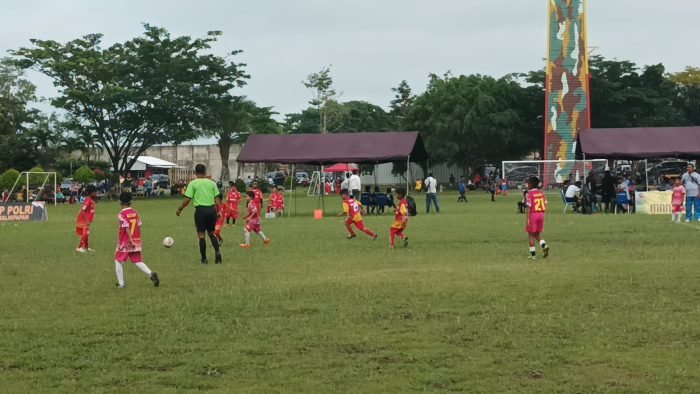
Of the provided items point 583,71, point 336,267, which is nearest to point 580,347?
point 336,267

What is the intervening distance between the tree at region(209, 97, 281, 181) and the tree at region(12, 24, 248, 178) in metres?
1.43

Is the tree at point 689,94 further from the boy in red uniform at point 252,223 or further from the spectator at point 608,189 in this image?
the boy in red uniform at point 252,223

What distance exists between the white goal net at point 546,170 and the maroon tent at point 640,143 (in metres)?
9.30

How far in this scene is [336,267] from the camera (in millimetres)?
15406

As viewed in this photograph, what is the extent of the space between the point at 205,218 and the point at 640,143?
25917mm

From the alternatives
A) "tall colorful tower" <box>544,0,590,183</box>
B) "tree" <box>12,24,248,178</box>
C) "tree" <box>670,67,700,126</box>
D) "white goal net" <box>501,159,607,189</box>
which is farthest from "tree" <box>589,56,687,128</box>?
"tree" <box>12,24,248,178</box>

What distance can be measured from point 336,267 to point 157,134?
2007 inches

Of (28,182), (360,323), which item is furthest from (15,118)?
(360,323)

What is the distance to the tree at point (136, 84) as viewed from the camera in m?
61.0

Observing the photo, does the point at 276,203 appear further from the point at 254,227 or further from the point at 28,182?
the point at 28,182

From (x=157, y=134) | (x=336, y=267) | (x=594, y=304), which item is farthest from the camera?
(x=157, y=134)

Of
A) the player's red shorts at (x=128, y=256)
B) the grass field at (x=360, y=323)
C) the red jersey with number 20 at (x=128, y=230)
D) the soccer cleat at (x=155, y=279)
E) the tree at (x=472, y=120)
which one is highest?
the tree at (x=472, y=120)

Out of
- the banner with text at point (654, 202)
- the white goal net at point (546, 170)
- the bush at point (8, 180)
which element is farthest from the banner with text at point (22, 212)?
the white goal net at point (546, 170)

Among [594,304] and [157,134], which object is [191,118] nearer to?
[157,134]
